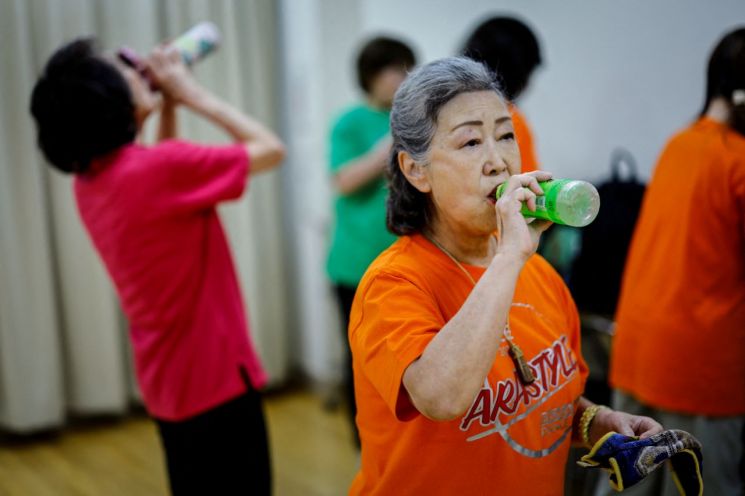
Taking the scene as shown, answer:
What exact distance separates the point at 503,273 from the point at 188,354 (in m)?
0.99

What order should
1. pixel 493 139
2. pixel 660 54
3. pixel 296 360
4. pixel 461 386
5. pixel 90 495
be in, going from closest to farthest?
1. pixel 461 386
2. pixel 493 139
3. pixel 660 54
4. pixel 90 495
5. pixel 296 360

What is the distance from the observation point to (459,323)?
0.90 m

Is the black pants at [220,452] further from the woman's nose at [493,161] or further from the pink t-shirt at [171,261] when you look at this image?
the woman's nose at [493,161]

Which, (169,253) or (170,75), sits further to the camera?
(170,75)

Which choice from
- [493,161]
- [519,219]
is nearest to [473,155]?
[493,161]

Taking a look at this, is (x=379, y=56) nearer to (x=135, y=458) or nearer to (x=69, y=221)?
(x=69, y=221)

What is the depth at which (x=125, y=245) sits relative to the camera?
1604 mm

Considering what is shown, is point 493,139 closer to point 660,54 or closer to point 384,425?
point 384,425

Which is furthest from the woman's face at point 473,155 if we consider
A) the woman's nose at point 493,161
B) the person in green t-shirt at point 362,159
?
the person in green t-shirt at point 362,159

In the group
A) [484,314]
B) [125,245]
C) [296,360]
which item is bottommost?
[296,360]

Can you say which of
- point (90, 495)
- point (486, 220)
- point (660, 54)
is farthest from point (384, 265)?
point (90, 495)

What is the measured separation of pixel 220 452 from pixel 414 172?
0.93 meters

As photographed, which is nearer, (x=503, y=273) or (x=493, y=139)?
(x=503, y=273)

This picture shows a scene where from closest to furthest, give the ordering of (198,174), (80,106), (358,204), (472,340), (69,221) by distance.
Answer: (472,340), (80,106), (198,174), (358,204), (69,221)
